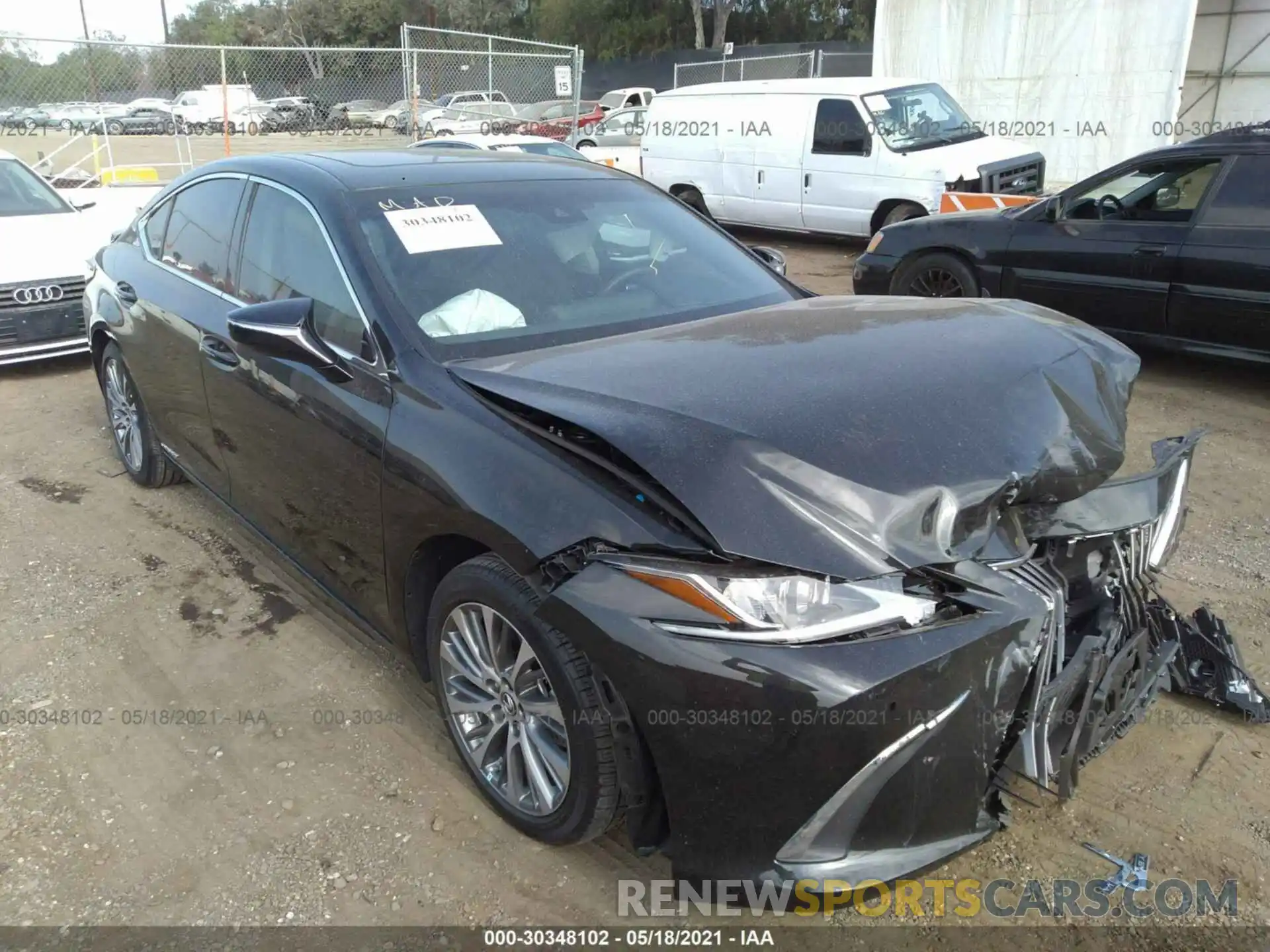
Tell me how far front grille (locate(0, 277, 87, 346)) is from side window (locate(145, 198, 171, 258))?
2.86 metres

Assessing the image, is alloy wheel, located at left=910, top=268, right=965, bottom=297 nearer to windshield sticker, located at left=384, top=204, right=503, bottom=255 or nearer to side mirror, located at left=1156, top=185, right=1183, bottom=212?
side mirror, located at left=1156, top=185, right=1183, bottom=212

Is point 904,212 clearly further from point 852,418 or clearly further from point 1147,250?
point 852,418

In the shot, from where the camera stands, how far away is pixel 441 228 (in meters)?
3.11

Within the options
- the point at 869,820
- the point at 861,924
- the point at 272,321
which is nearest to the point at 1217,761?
the point at 861,924

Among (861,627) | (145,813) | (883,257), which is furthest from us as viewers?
(883,257)

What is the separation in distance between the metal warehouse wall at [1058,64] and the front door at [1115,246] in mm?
9514

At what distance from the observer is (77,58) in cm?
1455

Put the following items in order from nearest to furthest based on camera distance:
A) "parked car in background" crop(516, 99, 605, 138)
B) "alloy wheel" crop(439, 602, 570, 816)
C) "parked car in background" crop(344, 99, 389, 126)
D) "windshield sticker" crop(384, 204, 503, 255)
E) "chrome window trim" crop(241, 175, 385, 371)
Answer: "alloy wheel" crop(439, 602, 570, 816) → "chrome window trim" crop(241, 175, 385, 371) → "windshield sticker" crop(384, 204, 503, 255) → "parked car in background" crop(516, 99, 605, 138) → "parked car in background" crop(344, 99, 389, 126)

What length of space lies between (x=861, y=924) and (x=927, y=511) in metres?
1.07

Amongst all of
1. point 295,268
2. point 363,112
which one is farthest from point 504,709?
point 363,112

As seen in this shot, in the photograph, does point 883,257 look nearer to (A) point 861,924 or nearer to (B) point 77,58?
(A) point 861,924

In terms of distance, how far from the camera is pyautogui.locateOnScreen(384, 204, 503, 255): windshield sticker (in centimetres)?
305

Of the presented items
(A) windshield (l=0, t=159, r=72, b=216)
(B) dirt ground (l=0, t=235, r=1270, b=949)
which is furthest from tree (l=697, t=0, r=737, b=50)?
(B) dirt ground (l=0, t=235, r=1270, b=949)

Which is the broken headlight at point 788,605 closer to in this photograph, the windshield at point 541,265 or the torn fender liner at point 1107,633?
the torn fender liner at point 1107,633
